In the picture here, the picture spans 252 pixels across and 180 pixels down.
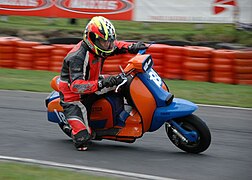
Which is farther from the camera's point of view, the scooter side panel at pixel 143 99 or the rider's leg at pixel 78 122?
the rider's leg at pixel 78 122

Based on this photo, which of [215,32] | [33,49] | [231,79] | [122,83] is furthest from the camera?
[215,32]

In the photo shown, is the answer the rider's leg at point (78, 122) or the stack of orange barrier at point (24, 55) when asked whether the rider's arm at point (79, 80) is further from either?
the stack of orange barrier at point (24, 55)

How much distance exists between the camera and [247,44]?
17094mm

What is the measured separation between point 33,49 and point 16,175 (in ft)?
28.2

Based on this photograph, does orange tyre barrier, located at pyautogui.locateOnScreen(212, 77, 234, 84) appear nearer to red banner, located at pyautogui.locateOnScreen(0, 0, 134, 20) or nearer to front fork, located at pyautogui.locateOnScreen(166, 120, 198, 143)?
red banner, located at pyautogui.locateOnScreen(0, 0, 134, 20)

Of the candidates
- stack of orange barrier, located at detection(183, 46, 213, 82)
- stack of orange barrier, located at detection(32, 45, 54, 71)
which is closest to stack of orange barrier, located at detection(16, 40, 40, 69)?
stack of orange barrier, located at detection(32, 45, 54, 71)

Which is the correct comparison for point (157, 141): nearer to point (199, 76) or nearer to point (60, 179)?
point (60, 179)

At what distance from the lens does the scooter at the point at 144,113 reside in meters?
Result: 6.88

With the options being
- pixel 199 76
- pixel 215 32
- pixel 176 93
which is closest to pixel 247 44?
pixel 215 32

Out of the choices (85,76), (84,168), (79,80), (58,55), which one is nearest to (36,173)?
(84,168)

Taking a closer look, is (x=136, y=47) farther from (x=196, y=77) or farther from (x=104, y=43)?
(x=196, y=77)

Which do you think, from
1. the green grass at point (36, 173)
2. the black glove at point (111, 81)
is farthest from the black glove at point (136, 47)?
the green grass at point (36, 173)

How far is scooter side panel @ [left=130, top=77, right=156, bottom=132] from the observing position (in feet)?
23.0

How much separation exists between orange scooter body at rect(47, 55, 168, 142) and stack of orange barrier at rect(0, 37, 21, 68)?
23.5 ft
